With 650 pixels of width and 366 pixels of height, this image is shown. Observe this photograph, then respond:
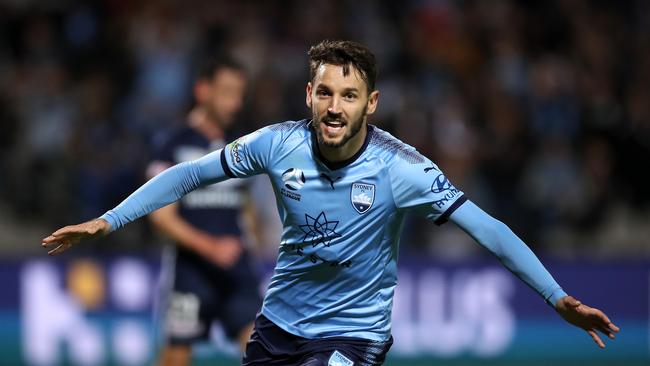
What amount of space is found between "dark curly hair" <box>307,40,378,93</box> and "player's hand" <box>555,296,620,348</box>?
3.77ft

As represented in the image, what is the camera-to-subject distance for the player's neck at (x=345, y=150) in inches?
193

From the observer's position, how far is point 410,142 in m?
11.4

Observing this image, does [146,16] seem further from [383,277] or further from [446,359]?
[383,277]

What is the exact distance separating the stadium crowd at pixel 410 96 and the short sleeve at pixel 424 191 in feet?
19.1

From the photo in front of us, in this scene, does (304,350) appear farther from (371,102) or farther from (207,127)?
(207,127)

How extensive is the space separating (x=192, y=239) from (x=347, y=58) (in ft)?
8.92

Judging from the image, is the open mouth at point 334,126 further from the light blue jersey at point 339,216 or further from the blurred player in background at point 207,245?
the blurred player in background at point 207,245

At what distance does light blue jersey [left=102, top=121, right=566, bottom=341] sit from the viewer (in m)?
4.86

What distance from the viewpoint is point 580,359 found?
1039cm

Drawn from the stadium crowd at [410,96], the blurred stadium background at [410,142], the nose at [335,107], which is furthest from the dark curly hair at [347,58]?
the stadium crowd at [410,96]

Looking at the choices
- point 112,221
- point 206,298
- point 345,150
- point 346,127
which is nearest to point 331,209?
point 345,150

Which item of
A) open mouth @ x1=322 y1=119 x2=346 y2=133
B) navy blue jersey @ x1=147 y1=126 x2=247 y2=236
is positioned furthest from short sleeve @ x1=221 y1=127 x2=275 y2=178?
navy blue jersey @ x1=147 y1=126 x2=247 y2=236

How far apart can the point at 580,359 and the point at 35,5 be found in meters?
6.85

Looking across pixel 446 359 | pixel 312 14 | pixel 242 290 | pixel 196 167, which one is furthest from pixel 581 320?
pixel 312 14
